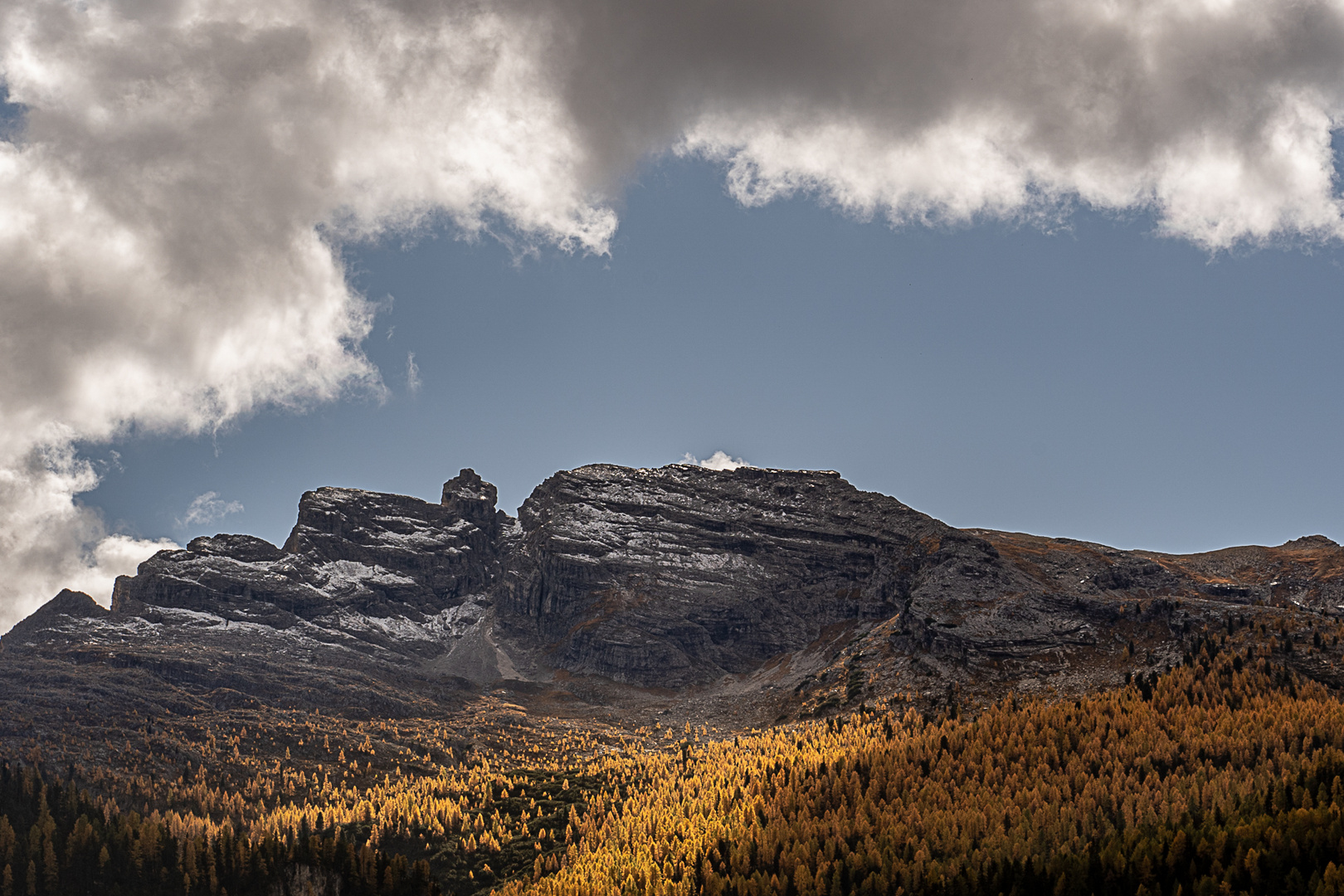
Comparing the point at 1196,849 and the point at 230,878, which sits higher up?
the point at 1196,849

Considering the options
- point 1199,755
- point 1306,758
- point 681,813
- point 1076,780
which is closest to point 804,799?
point 681,813

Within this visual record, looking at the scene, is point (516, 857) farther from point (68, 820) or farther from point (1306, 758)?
point (1306, 758)

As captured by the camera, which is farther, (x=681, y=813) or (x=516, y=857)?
(x=516, y=857)

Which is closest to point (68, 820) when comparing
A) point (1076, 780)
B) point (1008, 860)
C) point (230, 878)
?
point (230, 878)

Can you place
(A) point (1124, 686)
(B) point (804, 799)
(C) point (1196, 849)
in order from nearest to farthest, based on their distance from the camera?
(C) point (1196, 849), (B) point (804, 799), (A) point (1124, 686)

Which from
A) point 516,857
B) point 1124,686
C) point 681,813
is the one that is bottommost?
point 516,857

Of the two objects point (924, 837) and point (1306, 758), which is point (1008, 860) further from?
point (1306, 758)

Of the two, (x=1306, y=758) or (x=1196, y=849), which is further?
(x=1306, y=758)

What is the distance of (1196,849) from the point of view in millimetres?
106062

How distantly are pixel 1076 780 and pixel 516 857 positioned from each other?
12036 cm

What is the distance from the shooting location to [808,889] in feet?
433

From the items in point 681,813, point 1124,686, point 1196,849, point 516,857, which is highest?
point 1124,686

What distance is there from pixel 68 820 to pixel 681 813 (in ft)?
430

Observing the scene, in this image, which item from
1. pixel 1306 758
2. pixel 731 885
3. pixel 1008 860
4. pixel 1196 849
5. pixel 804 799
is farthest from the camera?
pixel 804 799
